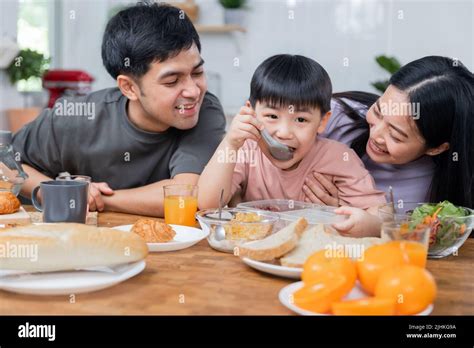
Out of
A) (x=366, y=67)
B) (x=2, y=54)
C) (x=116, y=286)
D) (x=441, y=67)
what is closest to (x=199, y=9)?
(x=366, y=67)

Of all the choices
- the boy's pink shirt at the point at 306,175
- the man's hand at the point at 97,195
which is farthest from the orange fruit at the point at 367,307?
the man's hand at the point at 97,195

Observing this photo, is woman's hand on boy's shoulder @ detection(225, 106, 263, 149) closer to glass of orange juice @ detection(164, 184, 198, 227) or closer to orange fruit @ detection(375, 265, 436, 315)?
glass of orange juice @ detection(164, 184, 198, 227)

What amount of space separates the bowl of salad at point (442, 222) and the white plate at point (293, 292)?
0.94 ft

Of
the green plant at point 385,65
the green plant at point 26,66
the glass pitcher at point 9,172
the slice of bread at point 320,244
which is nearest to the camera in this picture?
the slice of bread at point 320,244

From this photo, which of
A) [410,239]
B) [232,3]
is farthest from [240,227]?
[232,3]

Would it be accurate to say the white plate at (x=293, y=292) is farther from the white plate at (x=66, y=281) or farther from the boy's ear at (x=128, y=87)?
the boy's ear at (x=128, y=87)

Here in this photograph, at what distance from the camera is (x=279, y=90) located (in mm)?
1557

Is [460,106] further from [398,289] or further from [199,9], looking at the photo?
[199,9]

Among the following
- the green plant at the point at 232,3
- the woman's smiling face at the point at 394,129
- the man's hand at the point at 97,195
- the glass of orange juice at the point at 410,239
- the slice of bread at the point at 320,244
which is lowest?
the man's hand at the point at 97,195

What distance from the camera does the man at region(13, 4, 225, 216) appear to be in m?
1.75

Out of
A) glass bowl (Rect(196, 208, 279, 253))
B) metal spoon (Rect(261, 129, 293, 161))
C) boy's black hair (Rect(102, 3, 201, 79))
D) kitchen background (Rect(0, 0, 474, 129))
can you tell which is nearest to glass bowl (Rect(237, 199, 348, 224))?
glass bowl (Rect(196, 208, 279, 253))

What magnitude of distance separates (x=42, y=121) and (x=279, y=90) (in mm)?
928

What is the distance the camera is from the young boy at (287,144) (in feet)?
5.09

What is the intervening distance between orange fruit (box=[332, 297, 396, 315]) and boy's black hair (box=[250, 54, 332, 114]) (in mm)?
816
